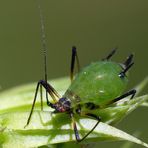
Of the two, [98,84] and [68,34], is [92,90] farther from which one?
Result: [68,34]

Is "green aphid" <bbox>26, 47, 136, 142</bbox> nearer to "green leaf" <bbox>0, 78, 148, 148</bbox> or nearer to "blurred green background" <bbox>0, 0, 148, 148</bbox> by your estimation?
"green leaf" <bbox>0, 78, 148, 148</bbox>

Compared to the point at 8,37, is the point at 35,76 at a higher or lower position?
lower

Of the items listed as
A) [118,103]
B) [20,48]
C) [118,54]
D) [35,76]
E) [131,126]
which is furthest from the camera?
[118,54]

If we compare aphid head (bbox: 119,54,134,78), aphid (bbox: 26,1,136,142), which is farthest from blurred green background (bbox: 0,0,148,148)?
aphid (bbox: 26,1,136,142)

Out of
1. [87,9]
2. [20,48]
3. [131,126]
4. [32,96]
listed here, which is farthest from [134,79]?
[32,96]

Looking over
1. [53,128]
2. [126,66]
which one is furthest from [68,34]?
[53,128]

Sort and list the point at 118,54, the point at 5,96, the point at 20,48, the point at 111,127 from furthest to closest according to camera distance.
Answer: the point at 118,54 < the point at 20,48 < the point at 5,96 < the point at 111,127

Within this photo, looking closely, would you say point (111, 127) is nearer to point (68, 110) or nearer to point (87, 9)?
point (68, 110)
